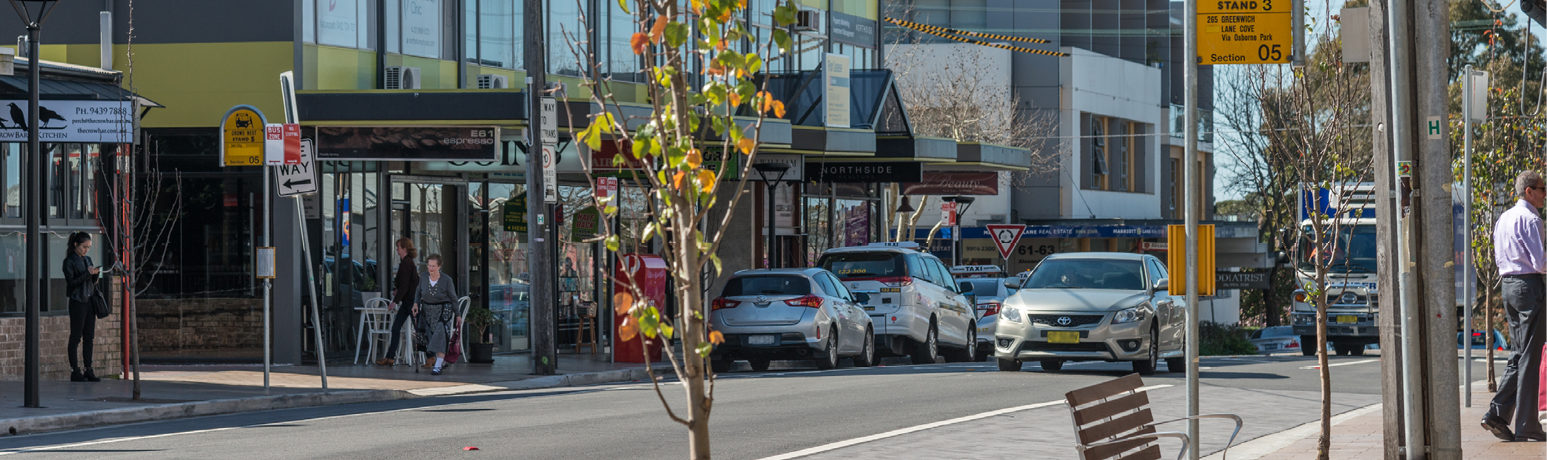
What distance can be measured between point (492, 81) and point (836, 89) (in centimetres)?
724

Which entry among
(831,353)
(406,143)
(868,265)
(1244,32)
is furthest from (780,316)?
(1244,32)

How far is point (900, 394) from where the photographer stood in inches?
655

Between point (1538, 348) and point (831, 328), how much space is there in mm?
12376

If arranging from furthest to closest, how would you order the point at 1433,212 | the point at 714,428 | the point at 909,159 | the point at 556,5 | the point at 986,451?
the point at 909,159 → the point at 556,5 → the point at 714,428 → the point at 986,451 → the point at 1433,212

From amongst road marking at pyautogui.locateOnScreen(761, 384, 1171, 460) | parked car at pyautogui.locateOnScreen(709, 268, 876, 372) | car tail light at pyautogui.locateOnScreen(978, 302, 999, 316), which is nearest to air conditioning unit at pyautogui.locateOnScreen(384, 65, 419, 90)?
parked car at pyautogui.locateOnScreen(709, 268, 876, 372)

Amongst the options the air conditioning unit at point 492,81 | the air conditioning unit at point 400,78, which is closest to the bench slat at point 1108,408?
the air conditioning unit at point 400,78

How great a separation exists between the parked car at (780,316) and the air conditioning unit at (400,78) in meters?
5.09

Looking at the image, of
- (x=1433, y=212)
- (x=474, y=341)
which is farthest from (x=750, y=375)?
(x=1433, y=212)

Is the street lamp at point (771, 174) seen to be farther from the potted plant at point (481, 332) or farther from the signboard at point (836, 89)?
the potted plant at point (481, 332)

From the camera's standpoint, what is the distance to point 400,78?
2295 centimetres

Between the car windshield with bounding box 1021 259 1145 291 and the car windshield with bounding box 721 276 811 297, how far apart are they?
3.15 meters

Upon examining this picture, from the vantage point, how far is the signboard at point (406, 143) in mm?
21469

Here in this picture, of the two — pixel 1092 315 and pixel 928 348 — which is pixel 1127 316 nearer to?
pixel 1092 315

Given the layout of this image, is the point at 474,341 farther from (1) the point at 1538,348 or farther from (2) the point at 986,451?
(1) the point at 1538,348
